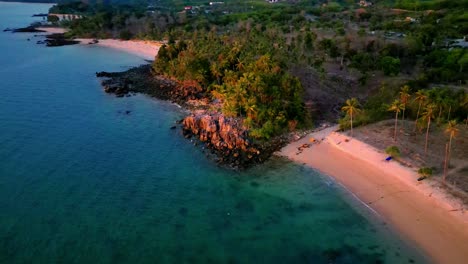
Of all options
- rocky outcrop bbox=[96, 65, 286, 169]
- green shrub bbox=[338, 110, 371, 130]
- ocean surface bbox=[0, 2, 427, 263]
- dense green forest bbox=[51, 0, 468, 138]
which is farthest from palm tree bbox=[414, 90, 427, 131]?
rocky outcrop bbox=[96, 65, 286, 169]

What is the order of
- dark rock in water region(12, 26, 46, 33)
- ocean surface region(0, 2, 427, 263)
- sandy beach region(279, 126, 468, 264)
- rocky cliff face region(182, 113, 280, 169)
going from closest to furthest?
ocean surface region(0, 2, 427, 263) < sandy beach region(279, 126, 468, 264) < rocky cliff face region(182, 113, 280, 169) < dark rock in water region(12, 26, 46, 33)

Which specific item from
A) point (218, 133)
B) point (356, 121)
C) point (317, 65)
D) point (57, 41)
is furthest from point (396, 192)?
point (57, 41)

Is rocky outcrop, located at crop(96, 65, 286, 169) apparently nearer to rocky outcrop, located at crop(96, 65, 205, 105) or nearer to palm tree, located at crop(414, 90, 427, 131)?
rocky outcrop, located at crop(96, 65, 205, 105)

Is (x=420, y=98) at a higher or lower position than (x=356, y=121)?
higher

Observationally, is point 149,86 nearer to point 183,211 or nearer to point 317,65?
point 317,65

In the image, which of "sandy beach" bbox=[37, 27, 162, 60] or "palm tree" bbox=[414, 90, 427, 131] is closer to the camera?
"palm tree" bbox=[414, 90, 427, 131]

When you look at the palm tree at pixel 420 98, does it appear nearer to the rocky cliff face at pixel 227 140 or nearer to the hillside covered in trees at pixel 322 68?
the hillside covered in trees at pixel 322 68
